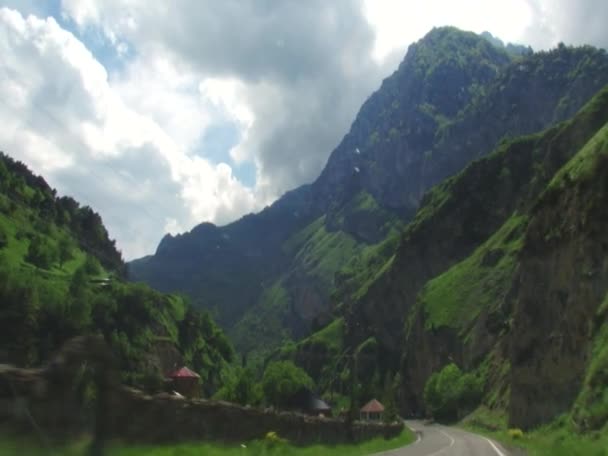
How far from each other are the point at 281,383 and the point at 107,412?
11936 centimetres

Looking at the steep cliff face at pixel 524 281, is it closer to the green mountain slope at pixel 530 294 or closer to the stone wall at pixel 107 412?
the green mountain slope at pixel 530 294

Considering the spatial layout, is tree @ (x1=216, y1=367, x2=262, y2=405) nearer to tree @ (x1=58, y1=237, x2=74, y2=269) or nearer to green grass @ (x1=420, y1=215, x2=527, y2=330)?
green grass @ (x1=420, y1=215, x2=527, y2=330)

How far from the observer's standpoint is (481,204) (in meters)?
195

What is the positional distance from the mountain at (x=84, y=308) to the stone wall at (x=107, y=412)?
254 feet

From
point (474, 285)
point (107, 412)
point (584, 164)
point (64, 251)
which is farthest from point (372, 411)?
point (107, 412)

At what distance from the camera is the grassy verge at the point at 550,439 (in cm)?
1950

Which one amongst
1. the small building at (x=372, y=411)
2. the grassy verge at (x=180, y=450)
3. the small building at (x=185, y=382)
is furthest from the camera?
the small building at (x=372, y=411)

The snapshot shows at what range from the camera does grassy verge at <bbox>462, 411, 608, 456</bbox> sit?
1950 cm

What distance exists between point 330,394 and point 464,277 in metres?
57.9

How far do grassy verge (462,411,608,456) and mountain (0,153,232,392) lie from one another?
47653 mm

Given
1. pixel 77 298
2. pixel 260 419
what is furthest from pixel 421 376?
pixel 260 419

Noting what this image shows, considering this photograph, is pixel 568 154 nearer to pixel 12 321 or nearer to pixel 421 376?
pixel 421 376

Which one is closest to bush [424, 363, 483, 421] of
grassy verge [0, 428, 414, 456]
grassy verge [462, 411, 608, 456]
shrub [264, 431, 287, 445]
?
grassy verge [462, 411, 608, 456]

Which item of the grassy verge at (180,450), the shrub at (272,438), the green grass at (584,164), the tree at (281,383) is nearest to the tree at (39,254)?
Answer: the tree at (281,383)
